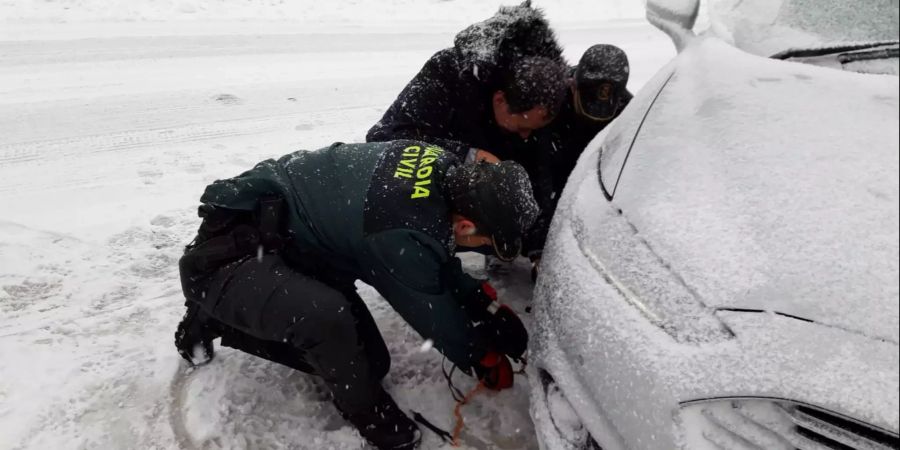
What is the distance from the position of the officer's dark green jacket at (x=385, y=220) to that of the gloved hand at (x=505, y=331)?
5 cm

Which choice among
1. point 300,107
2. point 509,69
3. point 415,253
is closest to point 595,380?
point 415,253

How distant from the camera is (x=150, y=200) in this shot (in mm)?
3312

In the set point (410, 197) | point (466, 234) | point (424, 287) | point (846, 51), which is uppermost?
point (846, 51)

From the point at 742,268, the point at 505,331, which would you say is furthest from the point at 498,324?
the point at 742,268

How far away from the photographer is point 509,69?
258 cm

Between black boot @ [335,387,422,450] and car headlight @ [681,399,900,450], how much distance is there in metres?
0.97

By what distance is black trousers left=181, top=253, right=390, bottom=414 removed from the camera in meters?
1.86

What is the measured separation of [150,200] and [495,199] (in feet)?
7.71

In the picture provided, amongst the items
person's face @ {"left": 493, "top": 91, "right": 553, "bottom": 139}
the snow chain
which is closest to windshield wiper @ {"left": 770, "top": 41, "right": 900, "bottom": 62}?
person's face @ {"left": 493, "top": 91, "right": 553, "bottom": 139}

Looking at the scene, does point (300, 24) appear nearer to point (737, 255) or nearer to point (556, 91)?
point (556, 91)

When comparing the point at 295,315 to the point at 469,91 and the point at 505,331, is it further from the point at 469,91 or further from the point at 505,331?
the point at 469,91

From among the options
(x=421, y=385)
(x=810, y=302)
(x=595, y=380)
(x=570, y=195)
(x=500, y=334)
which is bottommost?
(x=421, y=385)

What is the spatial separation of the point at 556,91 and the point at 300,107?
3.03 meters

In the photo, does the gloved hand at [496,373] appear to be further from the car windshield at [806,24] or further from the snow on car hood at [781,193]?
the car windshield at [806,24]
